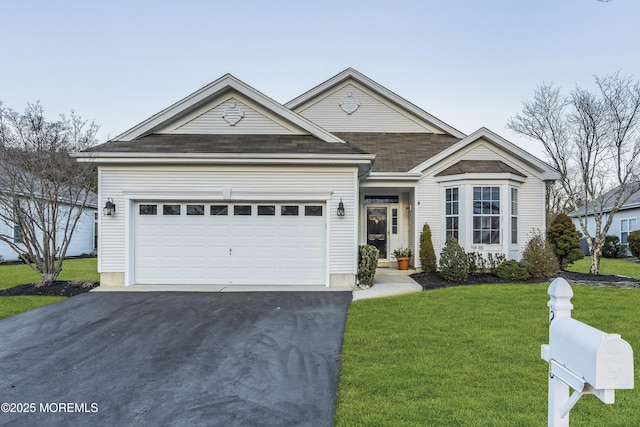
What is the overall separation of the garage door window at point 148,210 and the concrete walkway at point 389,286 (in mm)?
5745

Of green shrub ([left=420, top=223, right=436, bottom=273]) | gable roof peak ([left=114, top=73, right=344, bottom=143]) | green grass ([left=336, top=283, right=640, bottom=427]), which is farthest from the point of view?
green shrub ([left=420, top=223, right=436, bottom=273])

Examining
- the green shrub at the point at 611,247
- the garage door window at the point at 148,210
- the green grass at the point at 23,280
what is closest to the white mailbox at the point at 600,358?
the green grass at the point at 23,280

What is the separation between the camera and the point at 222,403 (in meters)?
3.79

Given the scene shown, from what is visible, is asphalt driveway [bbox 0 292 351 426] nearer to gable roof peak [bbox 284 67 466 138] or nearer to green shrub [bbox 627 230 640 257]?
gable roof peak [bbox 284 67 466 138]

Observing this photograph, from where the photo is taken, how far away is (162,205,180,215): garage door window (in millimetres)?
9805

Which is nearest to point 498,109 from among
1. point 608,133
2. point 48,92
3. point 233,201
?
point 608,133

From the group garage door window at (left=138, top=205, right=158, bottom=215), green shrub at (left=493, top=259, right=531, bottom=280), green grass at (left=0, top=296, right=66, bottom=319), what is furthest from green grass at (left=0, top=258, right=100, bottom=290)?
green shrub at (left=493, top=259, right=531, bottom=280)

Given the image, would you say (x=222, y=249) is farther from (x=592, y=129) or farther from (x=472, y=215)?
(x=592, y=129)

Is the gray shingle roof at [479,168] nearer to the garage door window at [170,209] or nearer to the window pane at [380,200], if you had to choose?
the window pane at [380,200]

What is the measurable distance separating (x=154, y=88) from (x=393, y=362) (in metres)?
17.0

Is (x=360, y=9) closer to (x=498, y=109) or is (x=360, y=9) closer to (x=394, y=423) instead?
(x=498, y=109)

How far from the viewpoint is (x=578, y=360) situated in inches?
53.5

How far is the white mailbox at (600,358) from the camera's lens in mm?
1226

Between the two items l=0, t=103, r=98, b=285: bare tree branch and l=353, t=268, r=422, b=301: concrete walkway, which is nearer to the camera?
l=353, t=268, r=422, b=301: concrete walkway
